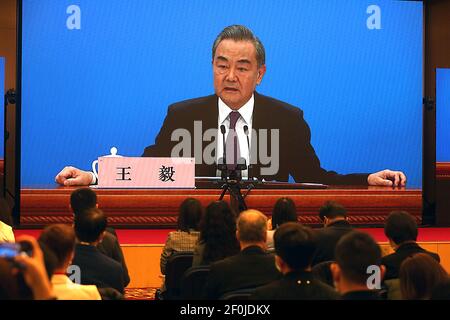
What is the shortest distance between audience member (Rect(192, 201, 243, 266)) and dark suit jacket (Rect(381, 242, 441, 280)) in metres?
0.82

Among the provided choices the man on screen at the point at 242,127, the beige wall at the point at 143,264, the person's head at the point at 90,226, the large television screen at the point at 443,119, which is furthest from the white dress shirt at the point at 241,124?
the person's head at the point at 90,226

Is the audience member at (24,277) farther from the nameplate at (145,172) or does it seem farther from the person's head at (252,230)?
the nameplate at (145,172)

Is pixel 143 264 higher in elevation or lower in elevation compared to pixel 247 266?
lower

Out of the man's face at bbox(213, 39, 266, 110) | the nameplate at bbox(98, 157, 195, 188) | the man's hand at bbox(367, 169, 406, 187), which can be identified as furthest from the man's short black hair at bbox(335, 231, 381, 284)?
the man's hand at bbox(367, 169, 406, 187)

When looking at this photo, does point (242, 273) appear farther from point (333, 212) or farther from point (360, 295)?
point (333, 212)

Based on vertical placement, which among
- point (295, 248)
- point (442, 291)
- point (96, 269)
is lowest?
point (96, 269)

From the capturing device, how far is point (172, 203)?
26.2 ft

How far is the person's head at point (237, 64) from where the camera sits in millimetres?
8094

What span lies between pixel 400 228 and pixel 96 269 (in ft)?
5.11

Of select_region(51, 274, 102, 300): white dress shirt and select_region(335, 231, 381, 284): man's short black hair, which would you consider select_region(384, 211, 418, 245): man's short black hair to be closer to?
select_region(335, 231, 381, 284): man's short black hair

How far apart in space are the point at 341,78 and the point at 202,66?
1.68 m

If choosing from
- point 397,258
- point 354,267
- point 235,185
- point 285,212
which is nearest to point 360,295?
point 354,267

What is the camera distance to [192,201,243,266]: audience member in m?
3.79

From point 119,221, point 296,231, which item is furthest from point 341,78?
point 296,231
